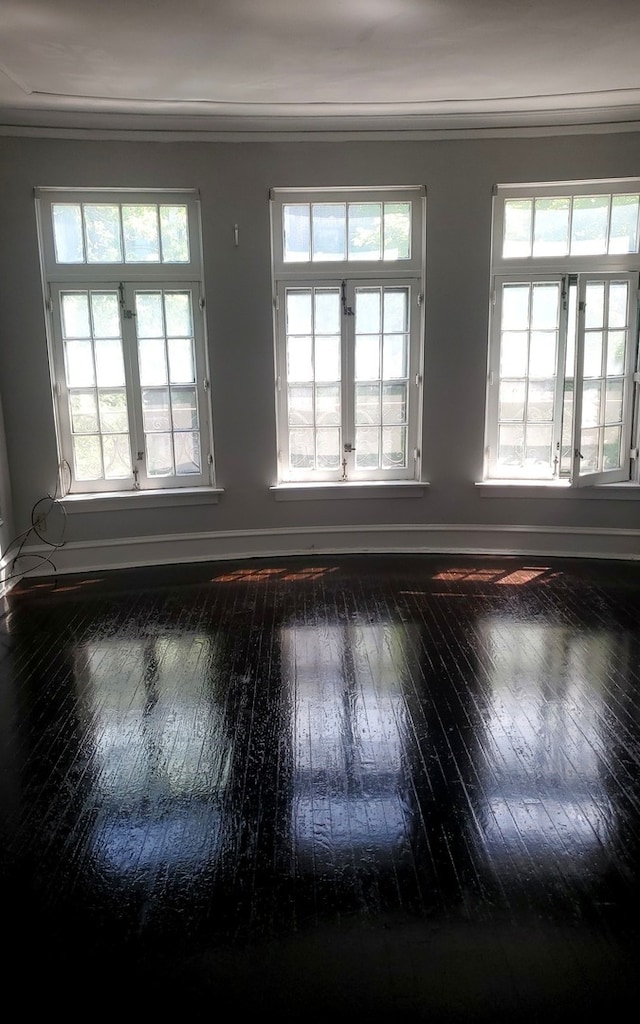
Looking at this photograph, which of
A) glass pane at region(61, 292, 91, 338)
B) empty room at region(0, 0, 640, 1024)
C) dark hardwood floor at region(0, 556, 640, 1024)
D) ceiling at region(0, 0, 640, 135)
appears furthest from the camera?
glass pane at region(61, 292, 91, 338)

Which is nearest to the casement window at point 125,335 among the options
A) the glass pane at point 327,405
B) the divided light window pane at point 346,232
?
the divided light window pane at point 346,232

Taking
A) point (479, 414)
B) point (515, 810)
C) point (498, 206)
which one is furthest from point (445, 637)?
point (498, 206)

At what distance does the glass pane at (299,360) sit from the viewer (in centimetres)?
551

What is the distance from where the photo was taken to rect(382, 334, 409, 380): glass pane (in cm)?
552

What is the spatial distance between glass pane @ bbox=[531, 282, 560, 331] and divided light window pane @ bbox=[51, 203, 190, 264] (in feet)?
8.19

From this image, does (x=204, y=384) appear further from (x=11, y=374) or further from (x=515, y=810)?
(x=515, y=810)

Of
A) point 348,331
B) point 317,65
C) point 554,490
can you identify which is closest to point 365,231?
point 348,331

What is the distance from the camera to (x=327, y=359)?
553cm

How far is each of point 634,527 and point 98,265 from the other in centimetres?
425

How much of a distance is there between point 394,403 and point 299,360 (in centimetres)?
77

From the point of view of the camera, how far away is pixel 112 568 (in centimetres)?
548

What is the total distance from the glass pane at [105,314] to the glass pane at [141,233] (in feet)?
0.96

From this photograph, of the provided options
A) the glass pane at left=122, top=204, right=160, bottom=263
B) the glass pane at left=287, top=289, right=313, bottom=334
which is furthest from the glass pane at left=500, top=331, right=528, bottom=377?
the glass pane at left=122, top=204, right=160, bottom=263

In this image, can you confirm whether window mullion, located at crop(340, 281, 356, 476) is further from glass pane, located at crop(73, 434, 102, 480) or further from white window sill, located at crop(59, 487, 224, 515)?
glass pane, located at crop(73, 434, 102, 480)
